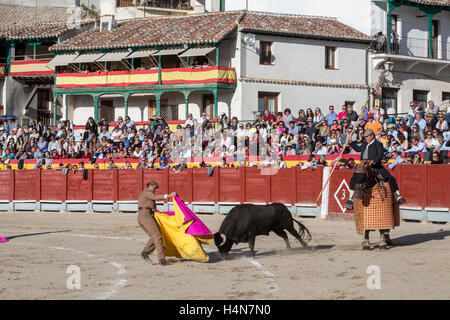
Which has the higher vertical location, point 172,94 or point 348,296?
point 172,94

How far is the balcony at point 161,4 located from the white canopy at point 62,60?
6.21 metres

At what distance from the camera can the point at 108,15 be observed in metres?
39.7

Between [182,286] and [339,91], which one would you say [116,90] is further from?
[182,286]

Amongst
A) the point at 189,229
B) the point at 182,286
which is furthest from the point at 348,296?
the point at 189,229

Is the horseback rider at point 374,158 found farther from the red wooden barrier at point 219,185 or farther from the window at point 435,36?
the window at point 435,36

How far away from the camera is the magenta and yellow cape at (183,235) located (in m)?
11.4

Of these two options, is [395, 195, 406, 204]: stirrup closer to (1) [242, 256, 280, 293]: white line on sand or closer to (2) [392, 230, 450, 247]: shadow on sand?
(2) [392, 230, 450, 247]: shadow on sand

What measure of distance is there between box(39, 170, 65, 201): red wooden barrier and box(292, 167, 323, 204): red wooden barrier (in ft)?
30.3

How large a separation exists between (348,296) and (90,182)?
716 inches

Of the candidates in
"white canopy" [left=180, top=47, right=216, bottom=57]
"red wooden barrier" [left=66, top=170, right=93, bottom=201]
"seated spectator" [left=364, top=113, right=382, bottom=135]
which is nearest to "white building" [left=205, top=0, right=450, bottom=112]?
"white canopy" [left=180, top=47, right=216, bottom=57]

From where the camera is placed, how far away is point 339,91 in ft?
113

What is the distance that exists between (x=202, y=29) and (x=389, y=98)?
30.1 ft
